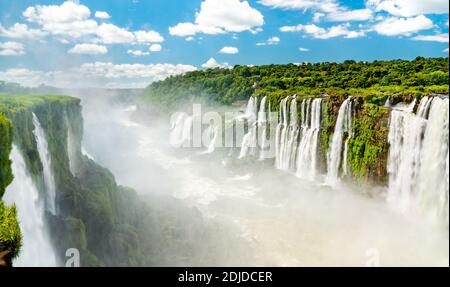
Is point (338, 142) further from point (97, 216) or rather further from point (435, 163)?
point (97, 216)

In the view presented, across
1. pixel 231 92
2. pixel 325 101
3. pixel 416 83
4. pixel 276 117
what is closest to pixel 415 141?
pixel 325 101

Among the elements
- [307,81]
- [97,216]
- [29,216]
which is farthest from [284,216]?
[307,81]

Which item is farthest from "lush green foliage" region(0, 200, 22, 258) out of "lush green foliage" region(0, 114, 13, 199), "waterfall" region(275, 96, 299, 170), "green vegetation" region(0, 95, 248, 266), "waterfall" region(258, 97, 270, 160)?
"waterfall" region(258, 97, 270, 160)

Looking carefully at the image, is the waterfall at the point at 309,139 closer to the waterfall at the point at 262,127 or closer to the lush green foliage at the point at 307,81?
the lush green foliage at the point at 307,81

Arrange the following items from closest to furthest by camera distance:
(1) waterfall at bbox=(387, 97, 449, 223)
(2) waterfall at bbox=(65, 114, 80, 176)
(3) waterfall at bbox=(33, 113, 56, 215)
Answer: (3) waterfall at bbox=(33, 113, 56, 215) → (1) waterfall at bbox=(387, 97, 449, 223) → (2) waterfall at bbox=(65, 114, 80, 176)

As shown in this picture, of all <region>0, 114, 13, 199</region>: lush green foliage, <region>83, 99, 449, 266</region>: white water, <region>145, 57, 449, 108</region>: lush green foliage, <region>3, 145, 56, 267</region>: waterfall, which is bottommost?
<region>83, 99, 449, 266</region>: white water

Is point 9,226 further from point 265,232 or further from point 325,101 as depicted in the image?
point 325,101

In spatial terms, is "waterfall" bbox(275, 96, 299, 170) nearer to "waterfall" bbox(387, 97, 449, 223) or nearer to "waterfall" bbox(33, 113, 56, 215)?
"waterfall" bbox(387, 97, 449, 223)
